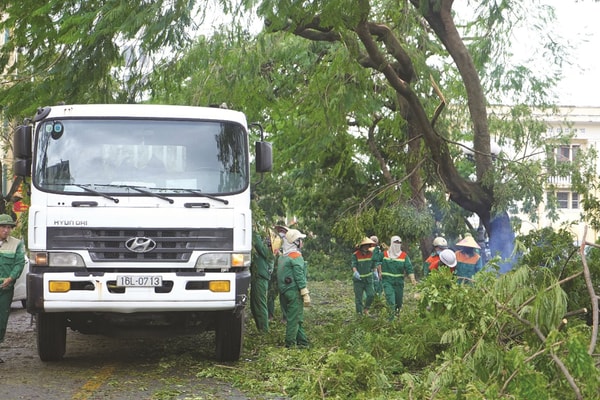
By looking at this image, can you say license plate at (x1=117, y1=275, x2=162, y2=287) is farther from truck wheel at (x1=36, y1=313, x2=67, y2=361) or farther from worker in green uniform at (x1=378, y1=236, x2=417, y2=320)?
worker in green uniform at (x1=378, y1=236, x2=417, y2=320)

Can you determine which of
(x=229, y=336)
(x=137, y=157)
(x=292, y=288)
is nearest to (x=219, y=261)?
(x=229, y=336)

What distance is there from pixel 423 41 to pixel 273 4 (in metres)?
8.47

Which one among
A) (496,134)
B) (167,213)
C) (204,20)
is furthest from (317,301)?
(167,213)

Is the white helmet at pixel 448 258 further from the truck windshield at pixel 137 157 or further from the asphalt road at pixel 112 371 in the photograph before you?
the truck windshield at pixel 137 157

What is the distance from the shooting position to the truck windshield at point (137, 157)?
10.2m

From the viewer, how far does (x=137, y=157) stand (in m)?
10.4

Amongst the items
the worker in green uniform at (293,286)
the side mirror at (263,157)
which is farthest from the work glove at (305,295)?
the side mirror at (263,157)

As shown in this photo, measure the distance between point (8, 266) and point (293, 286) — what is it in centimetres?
348

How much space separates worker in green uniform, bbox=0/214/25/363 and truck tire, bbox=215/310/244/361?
2398 mm

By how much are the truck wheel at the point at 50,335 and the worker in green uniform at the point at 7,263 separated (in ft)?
1.86

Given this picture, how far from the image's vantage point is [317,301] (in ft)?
75.9

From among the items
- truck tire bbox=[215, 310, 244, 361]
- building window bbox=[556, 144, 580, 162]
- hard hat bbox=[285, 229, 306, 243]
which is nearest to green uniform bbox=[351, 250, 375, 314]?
building window bbox=[556, 144, 580, 162]

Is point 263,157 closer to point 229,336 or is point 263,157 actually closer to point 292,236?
point 292,236

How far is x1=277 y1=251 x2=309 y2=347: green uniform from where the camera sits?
39.5ft
